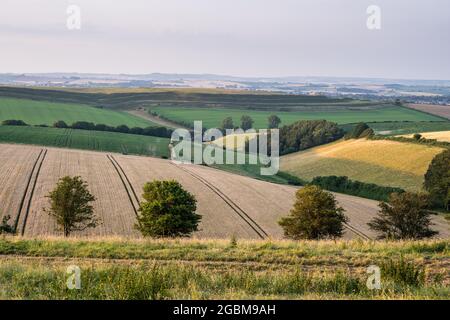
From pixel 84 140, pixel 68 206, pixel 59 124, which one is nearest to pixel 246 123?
pixel 59 124

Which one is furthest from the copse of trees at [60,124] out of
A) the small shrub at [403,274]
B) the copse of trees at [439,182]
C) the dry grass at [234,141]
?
the small shrub at [403,274]

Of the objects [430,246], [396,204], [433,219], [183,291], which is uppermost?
[183,291]

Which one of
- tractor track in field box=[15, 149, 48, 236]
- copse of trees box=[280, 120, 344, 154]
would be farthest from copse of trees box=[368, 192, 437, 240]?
copse of trees box=[280, 120, 344, 154]

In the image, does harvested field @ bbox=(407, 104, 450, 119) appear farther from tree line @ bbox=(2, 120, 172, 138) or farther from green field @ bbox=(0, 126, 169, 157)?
green field @ bbox=(0, 126, 169, 157)

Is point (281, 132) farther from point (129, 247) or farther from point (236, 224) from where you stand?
point (129, 247)

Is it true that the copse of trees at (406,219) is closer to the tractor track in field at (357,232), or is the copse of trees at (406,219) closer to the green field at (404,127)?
the tractor track in field at (357,232)
